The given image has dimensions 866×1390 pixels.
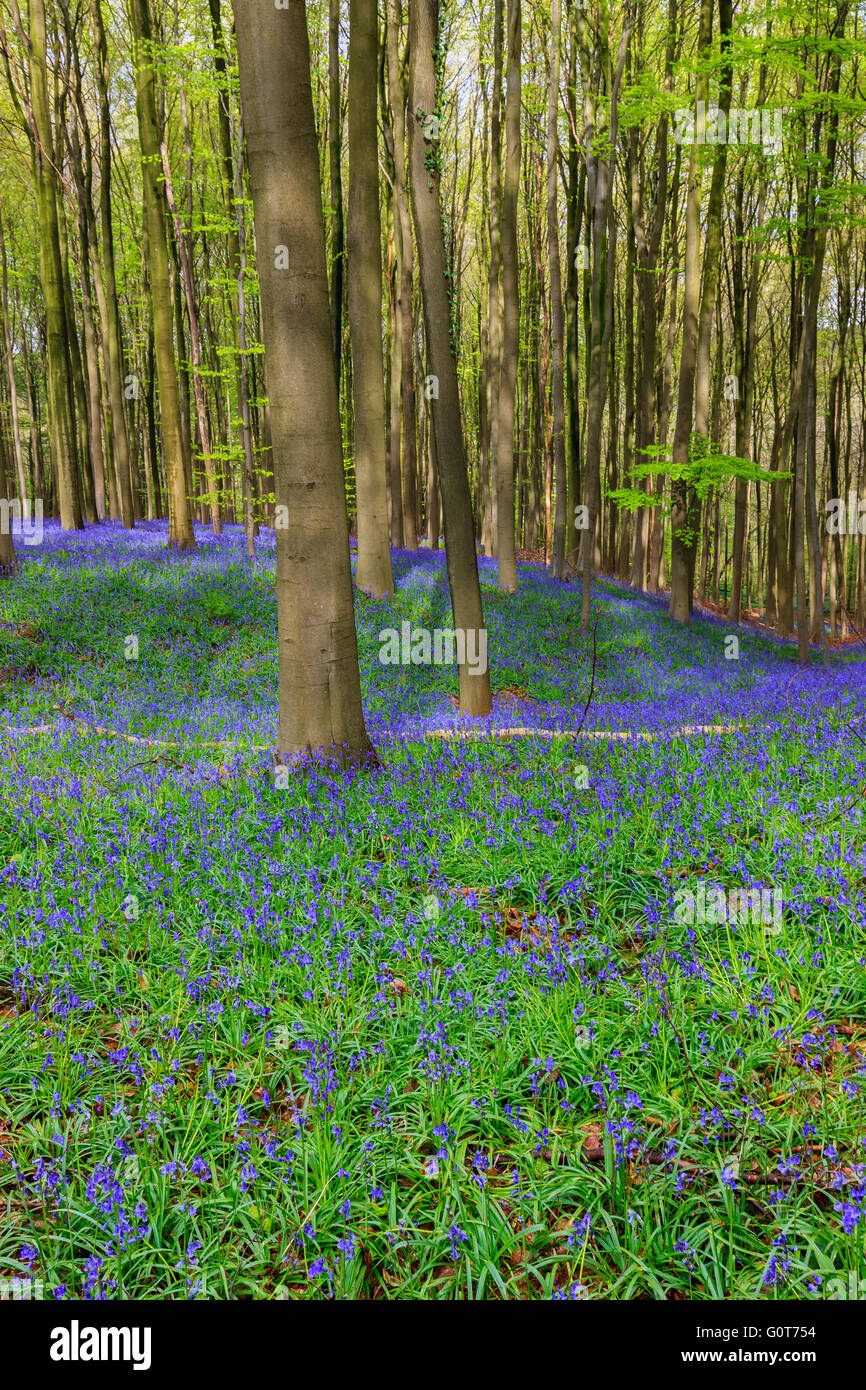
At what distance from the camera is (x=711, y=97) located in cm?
1502

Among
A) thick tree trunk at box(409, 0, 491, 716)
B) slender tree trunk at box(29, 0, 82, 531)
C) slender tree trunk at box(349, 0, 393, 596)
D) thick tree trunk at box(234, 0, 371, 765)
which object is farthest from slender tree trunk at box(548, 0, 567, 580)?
thick tree trunk at box(234, 0, 371, 765)

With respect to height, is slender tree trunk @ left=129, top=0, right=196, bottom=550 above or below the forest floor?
above

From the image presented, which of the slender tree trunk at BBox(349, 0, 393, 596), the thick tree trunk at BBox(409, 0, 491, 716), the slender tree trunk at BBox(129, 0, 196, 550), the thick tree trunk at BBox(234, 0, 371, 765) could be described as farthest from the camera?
the slender tree trunk at BBox(129, 0, 196, 550)

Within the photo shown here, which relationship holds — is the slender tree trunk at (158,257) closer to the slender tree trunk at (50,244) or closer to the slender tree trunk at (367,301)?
the slender tree trunk at (50,244)

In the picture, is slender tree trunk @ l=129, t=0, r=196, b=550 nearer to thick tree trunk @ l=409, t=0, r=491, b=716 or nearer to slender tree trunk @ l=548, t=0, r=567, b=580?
slender tree trunk @ l=548, t=0, r=567, b=580

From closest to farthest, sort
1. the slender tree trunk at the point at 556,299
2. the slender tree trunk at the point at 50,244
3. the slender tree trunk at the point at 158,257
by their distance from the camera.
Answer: the slender tree trunk at the point at 50,244
the slender tree trunk at the point at 158,257
the slender tree trunk at the point at 556,299

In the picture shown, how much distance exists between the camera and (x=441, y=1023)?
308 centimetres

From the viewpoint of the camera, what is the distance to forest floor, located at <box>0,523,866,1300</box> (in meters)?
2.26

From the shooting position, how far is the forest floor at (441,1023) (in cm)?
226

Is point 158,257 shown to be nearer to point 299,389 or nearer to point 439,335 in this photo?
point 439,335

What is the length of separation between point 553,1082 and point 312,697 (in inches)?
148

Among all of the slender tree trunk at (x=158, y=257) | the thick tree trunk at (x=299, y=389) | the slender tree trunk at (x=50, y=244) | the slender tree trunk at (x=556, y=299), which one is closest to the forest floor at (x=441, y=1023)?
the thick tree trunk at (x=299, y=389)

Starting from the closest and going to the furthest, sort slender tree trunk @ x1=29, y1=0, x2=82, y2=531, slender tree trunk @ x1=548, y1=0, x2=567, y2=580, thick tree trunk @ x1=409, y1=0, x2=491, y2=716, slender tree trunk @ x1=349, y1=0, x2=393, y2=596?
thick tree trunk @ x1=409, y1=0, x2=491, y2=716
slender tree trunk @ x1=349, y1=0, x2=393, y2=596
slender tree trunk @ x1=29, y1=0, x2=82, y2=531
slender tree trunk @ x1=548, y1=0, x2=567, y2=580
